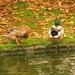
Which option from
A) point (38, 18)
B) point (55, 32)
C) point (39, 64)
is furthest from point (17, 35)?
point (38, 18)

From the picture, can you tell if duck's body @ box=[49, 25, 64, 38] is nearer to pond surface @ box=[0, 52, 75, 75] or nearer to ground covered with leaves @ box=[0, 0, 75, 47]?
ground covered with leaves @ box=[0, 0, 75, 47]

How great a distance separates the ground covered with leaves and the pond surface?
39.7 inches

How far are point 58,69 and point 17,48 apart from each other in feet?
8.86

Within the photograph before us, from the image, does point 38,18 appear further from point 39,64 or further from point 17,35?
point 39,64

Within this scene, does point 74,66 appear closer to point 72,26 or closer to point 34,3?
point 72,26

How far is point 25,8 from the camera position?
21922 mm

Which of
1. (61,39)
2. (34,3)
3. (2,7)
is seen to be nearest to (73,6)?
(34,3)

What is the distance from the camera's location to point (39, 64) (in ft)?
45.8

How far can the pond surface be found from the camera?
13.0 meters

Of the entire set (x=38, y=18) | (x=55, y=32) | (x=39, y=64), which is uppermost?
(x=55, y=32)

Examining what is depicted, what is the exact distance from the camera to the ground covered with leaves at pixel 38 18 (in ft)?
53.3

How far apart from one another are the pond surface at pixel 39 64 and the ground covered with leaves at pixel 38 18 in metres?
1.01

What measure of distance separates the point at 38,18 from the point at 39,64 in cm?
628

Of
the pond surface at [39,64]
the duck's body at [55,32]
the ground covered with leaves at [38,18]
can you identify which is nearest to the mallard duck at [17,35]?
the ground covered with leaves at [38,18]
